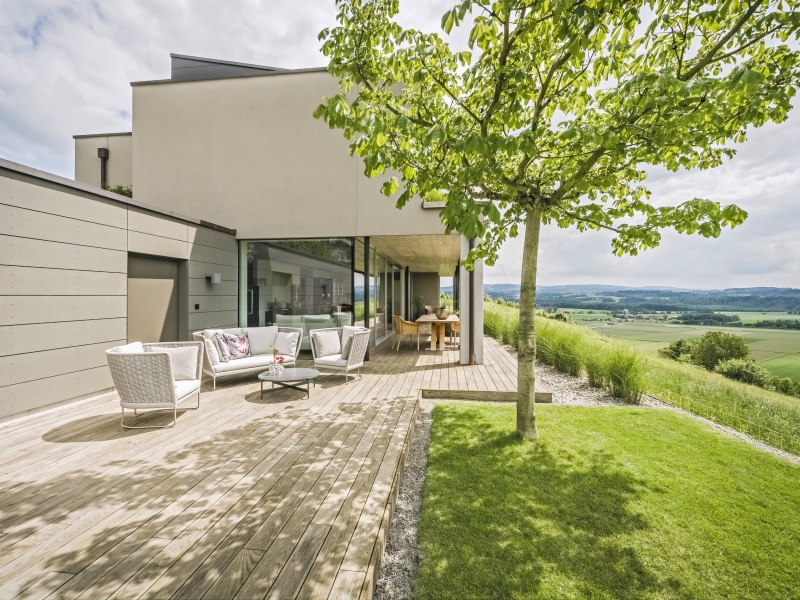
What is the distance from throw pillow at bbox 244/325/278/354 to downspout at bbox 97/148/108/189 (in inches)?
284

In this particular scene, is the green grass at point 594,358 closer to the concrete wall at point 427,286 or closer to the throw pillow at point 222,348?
the throw pillow at point 222,348

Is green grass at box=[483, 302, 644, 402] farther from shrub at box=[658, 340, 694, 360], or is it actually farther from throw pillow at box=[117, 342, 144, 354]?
shrub at box=[658, 340, 694, 360]

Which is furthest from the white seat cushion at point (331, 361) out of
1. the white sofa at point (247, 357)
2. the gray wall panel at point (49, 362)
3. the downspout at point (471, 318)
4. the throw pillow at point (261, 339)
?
the gray wall panel at point (49, 362)

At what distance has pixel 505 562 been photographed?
212cm

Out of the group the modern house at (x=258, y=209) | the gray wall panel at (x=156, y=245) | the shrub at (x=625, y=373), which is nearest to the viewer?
the gray wall panel at (x=156, y=245)

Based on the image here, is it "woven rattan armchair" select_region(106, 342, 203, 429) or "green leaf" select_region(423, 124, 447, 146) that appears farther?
"woven rattan armchair" select_region(106, 342, 203, 429)

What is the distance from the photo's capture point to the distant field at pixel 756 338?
425 inches

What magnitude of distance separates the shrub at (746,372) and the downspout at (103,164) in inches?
742

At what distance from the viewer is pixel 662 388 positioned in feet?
20.3

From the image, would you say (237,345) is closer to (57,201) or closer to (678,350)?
(57,201)

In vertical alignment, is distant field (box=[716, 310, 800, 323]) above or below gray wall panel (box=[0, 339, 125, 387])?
above

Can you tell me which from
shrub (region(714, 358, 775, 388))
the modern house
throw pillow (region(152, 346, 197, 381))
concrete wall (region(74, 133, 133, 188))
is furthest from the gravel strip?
A: shrub (region(714, 358, 775, 388))

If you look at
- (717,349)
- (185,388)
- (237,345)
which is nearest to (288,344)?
(237,345)

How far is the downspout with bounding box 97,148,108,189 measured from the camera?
943cm
